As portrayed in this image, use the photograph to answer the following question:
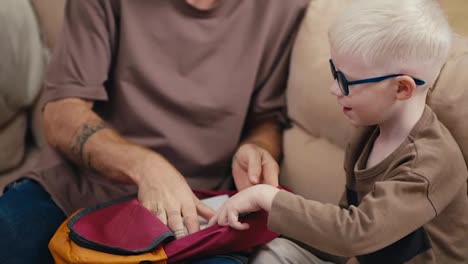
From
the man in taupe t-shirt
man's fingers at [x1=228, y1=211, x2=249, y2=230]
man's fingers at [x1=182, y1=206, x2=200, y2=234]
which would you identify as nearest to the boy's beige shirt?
man's fingers at [x1=228, y1=211, x2=249, y2=230]

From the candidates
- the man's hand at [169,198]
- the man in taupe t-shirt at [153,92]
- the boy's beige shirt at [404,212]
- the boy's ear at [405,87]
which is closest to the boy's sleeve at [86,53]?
the man in taupe t-shirt at [153,92]

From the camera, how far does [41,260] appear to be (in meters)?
1.41

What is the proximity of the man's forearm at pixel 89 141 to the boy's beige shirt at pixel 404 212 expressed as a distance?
491mm

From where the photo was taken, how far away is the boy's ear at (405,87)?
1031 millimetres

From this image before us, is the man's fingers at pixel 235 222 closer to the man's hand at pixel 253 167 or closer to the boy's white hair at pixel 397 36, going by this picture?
the man's hand at pixel 253 167

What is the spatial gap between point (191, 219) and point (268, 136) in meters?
0.38

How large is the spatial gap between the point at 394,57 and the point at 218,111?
0.62m

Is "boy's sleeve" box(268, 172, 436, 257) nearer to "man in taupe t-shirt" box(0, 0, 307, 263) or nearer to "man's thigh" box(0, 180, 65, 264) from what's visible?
"man in taupe t-shirt" box(0, 0, 307, 263)

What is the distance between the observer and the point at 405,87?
1.05 m

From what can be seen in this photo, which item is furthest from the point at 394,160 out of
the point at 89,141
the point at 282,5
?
the point at 89,141

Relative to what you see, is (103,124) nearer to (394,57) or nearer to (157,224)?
(157,224)

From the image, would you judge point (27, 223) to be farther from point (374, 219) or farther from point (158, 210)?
point (374, 219)

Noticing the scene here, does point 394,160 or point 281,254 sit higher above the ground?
point 394,160

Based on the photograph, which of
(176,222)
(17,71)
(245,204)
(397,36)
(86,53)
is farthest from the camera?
(17,71)
